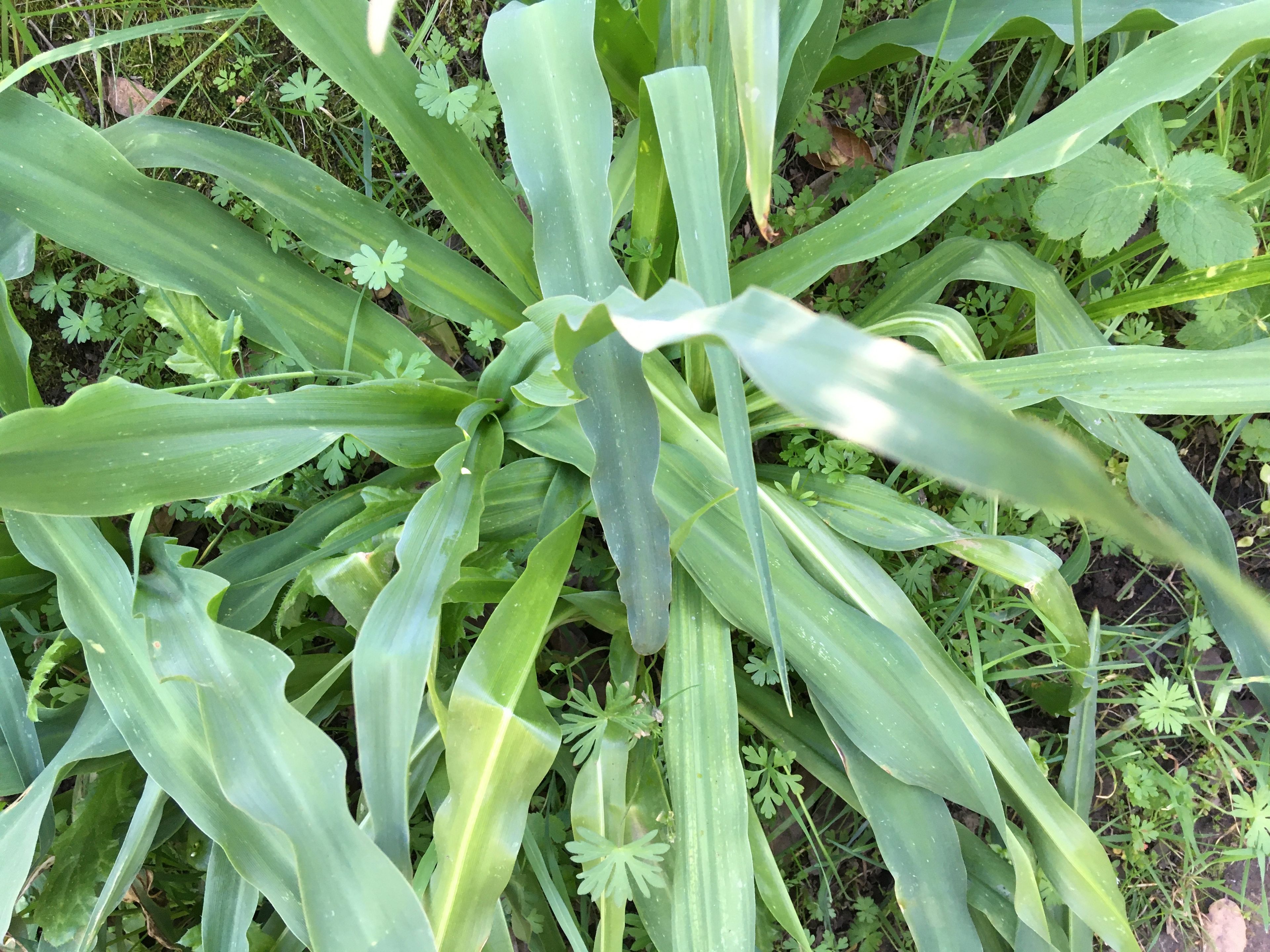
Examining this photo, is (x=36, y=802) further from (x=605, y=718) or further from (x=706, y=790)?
(x=706, y=790)

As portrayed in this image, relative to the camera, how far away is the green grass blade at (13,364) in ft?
2.75

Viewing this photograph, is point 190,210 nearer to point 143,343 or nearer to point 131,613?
point 143,343

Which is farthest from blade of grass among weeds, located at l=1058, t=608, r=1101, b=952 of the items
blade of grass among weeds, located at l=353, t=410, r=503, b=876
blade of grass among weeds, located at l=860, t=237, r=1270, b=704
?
blade of grass among weeds, located at l=353, t=410, r=503, b=876

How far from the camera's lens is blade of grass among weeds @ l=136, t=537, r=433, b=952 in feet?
2.14

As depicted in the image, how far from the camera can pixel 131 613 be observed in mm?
819

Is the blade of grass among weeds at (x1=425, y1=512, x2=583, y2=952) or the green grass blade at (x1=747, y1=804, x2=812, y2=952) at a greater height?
the blade of grass among weeds at (x1=425, y1=512, x2=583, y2=952)

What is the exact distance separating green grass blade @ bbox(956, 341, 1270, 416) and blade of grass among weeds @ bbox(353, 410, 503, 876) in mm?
572

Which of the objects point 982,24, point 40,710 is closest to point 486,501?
point 40,710

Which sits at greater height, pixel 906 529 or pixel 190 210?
pixel 190 210

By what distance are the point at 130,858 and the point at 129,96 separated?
1168mm

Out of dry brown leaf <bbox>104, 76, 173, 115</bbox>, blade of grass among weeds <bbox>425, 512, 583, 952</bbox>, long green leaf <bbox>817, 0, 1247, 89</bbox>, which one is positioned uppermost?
dry brown leaf <bbox>104, 76, 173, 115</bbox>

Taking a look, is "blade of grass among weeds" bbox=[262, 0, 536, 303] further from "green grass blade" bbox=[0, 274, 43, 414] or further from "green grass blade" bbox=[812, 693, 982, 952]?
"green grass blade" bbox=[812, 693, 982, 952]

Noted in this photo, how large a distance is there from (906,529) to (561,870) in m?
0.69

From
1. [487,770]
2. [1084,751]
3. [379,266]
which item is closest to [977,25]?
[379,266]
